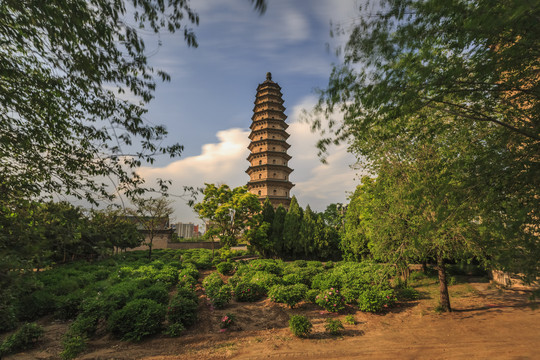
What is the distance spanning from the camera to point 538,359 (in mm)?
5688

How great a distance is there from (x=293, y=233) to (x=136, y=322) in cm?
1919

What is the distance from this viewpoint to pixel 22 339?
22.0 feet

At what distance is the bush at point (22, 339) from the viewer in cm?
642

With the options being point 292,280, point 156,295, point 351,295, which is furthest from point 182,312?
point 351,295

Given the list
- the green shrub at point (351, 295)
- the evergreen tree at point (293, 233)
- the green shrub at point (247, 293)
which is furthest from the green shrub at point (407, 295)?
the evergreen tree at point (293, 233)

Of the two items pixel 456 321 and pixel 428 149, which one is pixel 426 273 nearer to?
pixel 456 321

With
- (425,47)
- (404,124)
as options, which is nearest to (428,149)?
(404,124)

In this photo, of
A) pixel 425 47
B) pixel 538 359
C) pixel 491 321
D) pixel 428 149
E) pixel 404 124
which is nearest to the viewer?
pixel 425 47

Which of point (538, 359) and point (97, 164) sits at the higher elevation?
point (97, 164)

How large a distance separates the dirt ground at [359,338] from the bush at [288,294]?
0.48 m

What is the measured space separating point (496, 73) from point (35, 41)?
22.6 ft

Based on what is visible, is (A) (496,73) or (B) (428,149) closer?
(A) (496,73)

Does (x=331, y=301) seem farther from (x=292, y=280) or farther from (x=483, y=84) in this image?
(x=483, y=84)

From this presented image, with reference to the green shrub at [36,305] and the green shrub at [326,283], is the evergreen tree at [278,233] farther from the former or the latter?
the green shrub at [36,305]
